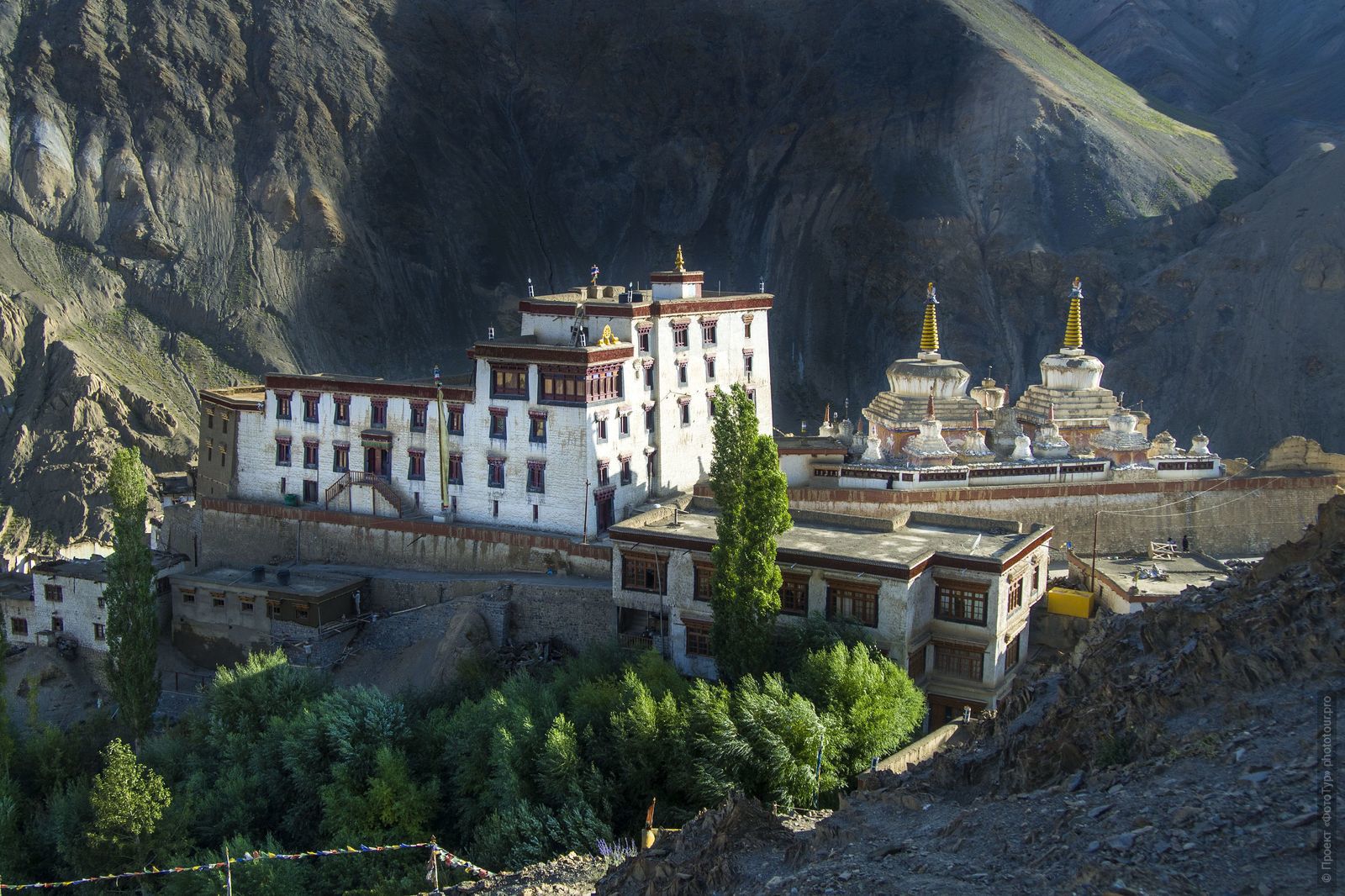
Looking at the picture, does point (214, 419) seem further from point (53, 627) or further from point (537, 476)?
point (537, 476)

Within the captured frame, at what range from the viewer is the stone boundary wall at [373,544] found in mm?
46844

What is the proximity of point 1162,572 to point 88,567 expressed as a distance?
1536 inches

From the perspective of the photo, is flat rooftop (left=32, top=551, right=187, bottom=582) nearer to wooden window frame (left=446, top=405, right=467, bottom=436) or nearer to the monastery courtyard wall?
wooden window frame (left=446, top=405, right=467, bottom=436)

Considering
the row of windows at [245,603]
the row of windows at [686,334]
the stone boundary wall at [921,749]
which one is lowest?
the stone boundary wall at [921,749]

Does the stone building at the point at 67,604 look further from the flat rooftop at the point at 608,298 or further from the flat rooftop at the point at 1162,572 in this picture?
the flat rooftop at the point at 1162,572

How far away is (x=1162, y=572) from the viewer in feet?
148

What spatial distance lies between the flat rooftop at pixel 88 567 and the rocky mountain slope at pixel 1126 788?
31.4 metres

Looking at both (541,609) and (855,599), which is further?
(541,609)

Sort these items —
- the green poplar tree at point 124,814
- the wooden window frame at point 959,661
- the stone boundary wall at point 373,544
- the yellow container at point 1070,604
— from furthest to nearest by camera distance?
the stone boundary wall at point 373,544 → the yellow container at point 1070,604 → the wooden window frame at point 959,661 → the green poplar tree at point 124,814

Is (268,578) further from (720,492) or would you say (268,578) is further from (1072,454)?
(1072,454)

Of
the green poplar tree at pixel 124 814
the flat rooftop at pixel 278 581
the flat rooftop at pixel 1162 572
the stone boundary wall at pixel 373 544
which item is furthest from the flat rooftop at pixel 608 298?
the green poplar tree at pixel 124 814

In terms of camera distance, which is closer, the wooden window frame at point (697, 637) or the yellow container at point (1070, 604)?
the wooden window frame at point (697, 637)

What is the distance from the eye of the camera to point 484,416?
1921 inches

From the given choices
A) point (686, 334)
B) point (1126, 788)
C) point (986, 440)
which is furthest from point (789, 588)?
point (1126, 788)
